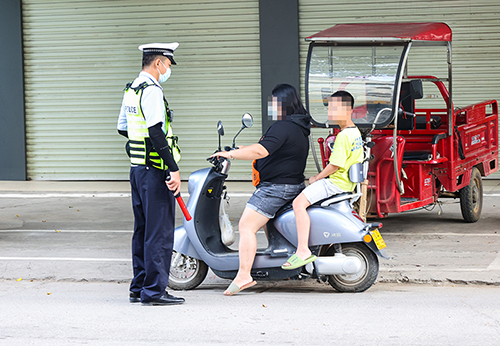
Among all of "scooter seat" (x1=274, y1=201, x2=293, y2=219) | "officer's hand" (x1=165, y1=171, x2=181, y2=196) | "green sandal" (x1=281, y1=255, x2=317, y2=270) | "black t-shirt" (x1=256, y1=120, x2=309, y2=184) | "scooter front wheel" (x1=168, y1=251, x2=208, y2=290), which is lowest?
"scooter front wheel" (x1=168, y1=251, x2=208, y2=290)

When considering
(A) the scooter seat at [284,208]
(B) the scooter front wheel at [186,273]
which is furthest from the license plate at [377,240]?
(B) the scooter front wheel at [186,273]

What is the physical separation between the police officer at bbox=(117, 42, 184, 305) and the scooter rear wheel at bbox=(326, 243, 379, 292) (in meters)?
1.33

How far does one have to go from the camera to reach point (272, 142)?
5.46m

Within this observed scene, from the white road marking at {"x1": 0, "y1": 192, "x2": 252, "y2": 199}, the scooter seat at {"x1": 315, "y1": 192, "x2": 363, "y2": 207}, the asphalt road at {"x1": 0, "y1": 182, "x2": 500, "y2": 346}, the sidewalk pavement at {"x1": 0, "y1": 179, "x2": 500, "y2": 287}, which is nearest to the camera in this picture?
the asphalt road at {"x1": 0, "y1": 182, "x2": 500, "y2": 346}

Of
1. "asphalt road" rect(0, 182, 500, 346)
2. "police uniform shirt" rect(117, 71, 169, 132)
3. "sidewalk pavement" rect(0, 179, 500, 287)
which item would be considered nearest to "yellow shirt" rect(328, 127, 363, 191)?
"asphalt road" rect(0, 182, 500, 346)

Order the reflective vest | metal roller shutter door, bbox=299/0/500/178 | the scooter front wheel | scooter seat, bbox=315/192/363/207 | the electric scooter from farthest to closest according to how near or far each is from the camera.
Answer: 1. metal roller shutter door, bbox=299/0/500/178
2. the scooter front wheel
3. scooter seat, bbox=315/192/363/207
4. the electric scooter
5. the reflective vest

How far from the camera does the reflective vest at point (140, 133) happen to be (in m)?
5.24

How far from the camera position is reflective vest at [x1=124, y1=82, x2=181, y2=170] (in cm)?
524

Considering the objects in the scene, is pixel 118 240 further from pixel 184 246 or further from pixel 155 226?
pixel 155 226

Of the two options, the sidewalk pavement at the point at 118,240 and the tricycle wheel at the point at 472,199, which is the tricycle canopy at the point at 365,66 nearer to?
the sidewalk pavement at the point at 118,240

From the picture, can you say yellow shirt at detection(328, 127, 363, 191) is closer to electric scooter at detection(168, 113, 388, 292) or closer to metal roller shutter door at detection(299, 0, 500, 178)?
electric scooter at detection(168, 113, 388, 292)

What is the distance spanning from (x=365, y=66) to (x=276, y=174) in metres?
2.93

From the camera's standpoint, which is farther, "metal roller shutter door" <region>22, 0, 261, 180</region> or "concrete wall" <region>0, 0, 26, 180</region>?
"concrete wall" <region>0, 0, 26, 180</region>

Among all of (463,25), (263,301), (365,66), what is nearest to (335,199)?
(263,301)
